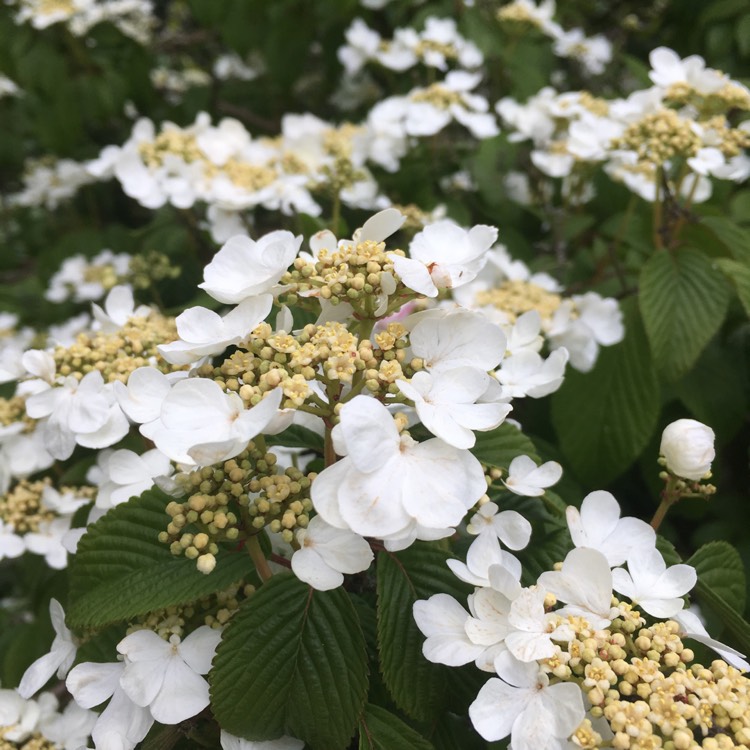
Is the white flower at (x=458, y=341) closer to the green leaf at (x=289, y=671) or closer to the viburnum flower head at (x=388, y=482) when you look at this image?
the viburnum flower head at (x=388, y=482)

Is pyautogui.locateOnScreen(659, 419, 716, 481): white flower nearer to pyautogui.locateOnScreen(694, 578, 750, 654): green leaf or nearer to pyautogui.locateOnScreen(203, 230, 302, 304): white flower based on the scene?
pyautogui.locateOnScreen(694, 578, 750, 654): green leaf

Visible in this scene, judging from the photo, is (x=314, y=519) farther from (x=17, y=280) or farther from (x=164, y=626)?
(x=17, y=280)

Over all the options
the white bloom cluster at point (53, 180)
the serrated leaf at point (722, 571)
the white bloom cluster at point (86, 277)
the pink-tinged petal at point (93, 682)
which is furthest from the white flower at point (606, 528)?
the white bloom cluster at point (53, 180)

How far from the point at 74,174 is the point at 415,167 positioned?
3.39ft

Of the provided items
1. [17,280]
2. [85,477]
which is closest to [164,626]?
[85,477]

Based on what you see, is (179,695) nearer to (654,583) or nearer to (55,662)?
(55,662)

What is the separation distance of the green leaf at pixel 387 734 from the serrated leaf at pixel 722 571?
34cm

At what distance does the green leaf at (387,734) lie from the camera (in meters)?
0.59

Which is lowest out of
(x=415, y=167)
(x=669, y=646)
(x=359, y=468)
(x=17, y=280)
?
(x=17, y=280)

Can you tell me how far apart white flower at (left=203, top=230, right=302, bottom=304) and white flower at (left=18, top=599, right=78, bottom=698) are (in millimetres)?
385

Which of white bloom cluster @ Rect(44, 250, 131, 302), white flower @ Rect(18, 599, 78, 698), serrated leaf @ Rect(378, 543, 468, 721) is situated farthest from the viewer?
white bloom cluster @ Rect(44, 250, 131, 302)

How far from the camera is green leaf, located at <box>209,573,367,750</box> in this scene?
574 millimetres

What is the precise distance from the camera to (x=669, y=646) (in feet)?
1.79

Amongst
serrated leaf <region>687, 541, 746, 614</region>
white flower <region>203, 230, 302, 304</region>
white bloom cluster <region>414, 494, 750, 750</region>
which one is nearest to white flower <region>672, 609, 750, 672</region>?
white bloom cluster <region>414, 494, 750, 750</region>
